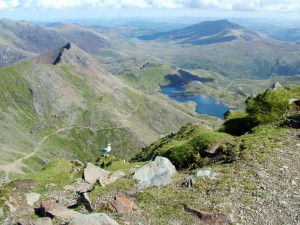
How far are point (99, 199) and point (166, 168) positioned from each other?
4960mm

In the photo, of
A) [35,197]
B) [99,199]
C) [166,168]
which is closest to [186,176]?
[166,168]

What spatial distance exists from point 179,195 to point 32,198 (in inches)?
400

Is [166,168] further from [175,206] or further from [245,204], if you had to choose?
[245,204]

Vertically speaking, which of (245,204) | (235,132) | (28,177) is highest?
(245,204)

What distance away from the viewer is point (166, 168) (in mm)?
23750

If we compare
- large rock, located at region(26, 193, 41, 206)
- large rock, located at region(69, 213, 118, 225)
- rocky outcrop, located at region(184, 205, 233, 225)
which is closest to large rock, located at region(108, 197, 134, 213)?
large rock, located at region(69, 213, 118, 225)

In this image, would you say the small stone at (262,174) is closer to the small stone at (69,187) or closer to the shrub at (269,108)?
the shrub at (269,108)

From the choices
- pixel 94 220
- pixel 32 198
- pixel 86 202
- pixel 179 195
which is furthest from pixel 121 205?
pixel 32 198

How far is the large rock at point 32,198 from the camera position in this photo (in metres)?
23.4

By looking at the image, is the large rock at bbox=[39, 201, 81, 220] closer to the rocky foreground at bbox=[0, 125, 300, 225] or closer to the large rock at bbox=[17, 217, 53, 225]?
the rocky foreground at bbox=[0, 125, 300, 225]

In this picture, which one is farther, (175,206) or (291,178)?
(291,178)

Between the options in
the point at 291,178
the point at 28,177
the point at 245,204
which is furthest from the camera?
the point at 28,177

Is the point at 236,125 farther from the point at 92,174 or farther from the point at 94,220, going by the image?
the point at 94,220

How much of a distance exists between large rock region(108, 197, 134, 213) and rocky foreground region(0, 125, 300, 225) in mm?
51
